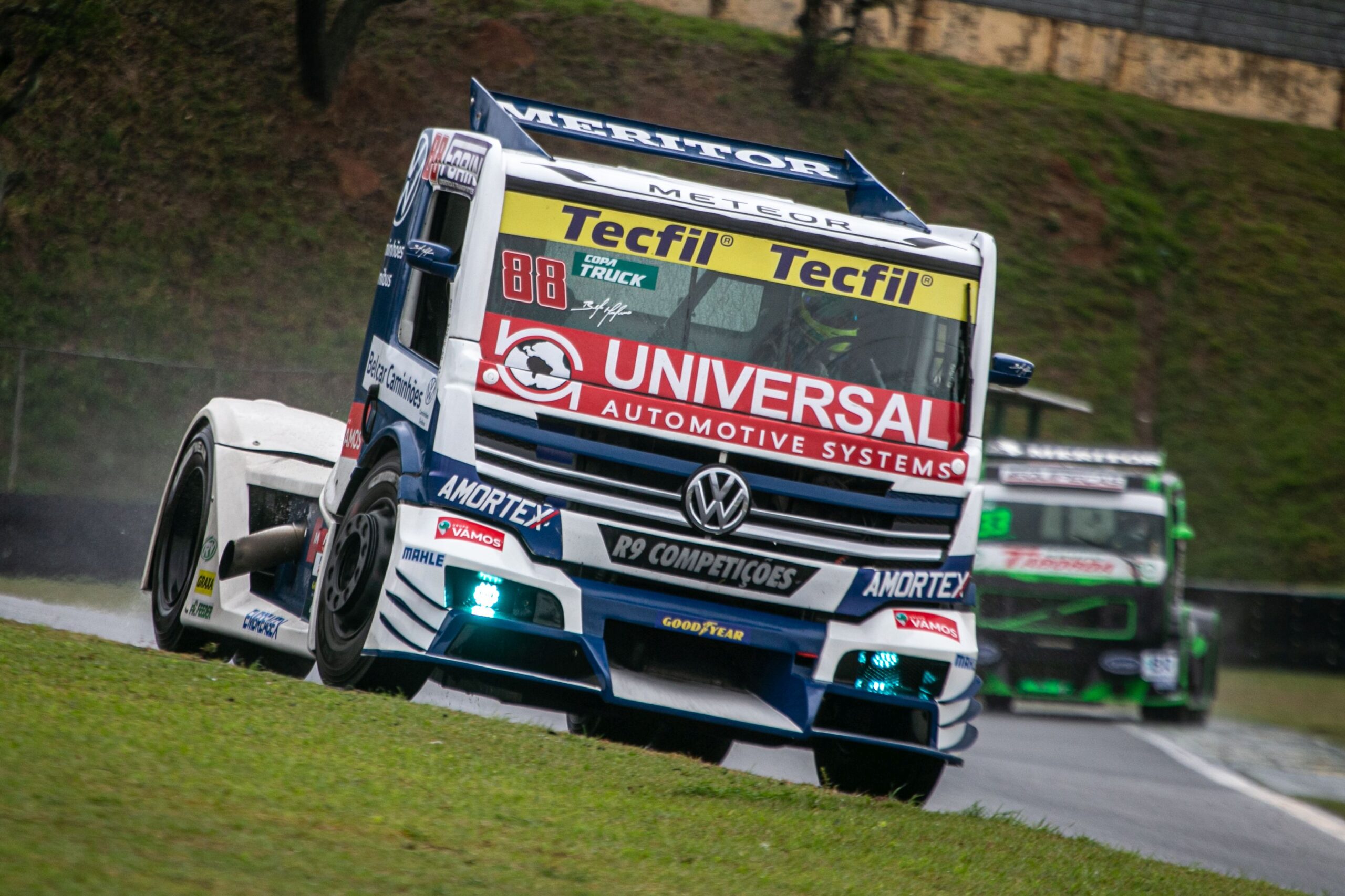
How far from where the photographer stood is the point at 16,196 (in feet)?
87.8

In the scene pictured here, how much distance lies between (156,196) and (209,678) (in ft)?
70.4

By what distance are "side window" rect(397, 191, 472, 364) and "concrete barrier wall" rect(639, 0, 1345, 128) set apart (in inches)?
1236

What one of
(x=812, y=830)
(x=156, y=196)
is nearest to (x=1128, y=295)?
(x=156, y=196)

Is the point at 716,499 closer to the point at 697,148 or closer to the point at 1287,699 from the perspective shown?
the point at 697,148

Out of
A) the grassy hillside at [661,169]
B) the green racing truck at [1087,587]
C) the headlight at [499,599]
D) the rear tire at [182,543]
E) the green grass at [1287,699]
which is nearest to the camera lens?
the headlight at [499,599]

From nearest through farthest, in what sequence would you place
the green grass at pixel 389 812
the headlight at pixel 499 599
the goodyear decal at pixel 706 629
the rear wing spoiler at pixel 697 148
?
the green grass at pixel 389 812
the headlight at pixel 499 599
the goodyear decal at pixel 706 629
the rear wing spoiler at pixel 697 148

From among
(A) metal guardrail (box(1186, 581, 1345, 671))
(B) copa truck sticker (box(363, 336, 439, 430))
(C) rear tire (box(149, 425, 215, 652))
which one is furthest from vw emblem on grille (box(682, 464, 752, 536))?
(A) metal guardrail (box(1186, 581, 1345, 671))

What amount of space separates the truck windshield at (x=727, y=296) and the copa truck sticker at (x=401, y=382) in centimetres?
49

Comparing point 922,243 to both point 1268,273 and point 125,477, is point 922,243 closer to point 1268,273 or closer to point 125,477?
point 125,477

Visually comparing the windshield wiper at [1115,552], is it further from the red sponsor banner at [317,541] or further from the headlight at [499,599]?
the headlight at [499,599]

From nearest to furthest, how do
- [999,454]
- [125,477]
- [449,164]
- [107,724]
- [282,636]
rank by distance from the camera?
[107,724], [449,164], [282,636], [999,454], [125,477]

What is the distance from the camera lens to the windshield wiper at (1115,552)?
19281 mm

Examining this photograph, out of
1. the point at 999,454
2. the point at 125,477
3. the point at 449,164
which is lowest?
the point at 125,477

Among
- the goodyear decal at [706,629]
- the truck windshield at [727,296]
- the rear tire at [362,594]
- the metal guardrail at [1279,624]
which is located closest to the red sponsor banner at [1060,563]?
the metal guardrail at [1279,624]
